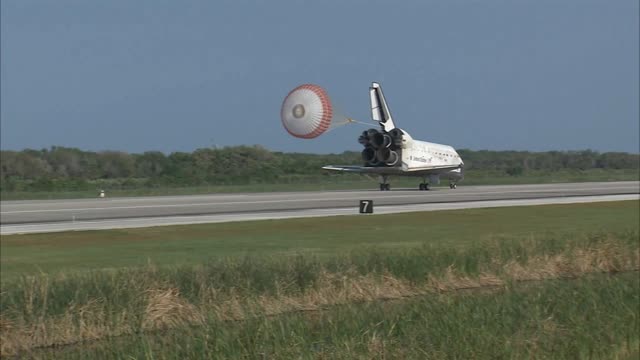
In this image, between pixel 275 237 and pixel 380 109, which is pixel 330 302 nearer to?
pixel 275 237

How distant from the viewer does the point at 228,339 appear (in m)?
12.2

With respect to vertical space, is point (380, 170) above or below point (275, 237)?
above

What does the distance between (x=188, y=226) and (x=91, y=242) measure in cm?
616

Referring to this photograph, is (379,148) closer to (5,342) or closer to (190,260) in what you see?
(190,260)

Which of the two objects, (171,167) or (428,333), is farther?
(171,167)

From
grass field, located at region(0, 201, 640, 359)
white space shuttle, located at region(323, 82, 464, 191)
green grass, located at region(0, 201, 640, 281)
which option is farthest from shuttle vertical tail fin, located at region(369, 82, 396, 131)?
grass field, located at region(0, 201, 640, 359)

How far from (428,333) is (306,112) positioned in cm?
3999

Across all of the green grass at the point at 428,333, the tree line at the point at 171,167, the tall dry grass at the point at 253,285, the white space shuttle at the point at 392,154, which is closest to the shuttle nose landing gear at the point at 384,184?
the white space shuttle at the point at 392,154

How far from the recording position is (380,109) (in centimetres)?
7594

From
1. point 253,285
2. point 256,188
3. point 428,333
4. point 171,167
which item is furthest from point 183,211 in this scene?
point 171,167

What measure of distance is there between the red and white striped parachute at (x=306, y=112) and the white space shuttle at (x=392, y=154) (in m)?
16.9

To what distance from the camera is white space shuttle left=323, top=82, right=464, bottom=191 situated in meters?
71.6

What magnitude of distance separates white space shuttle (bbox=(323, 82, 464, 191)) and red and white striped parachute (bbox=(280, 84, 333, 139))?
16935 mm

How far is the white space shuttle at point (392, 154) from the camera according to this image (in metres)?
71.6
